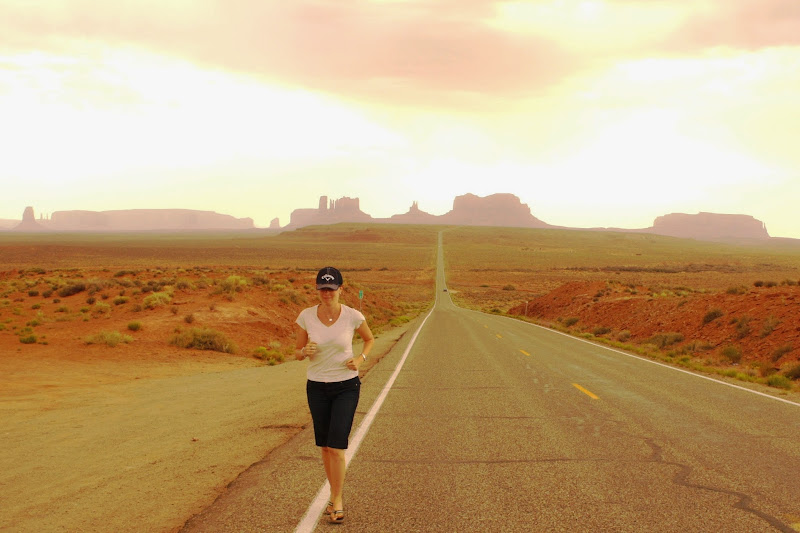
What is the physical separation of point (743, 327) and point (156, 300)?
2244 cm

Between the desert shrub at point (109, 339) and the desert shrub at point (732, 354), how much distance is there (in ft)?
63.2

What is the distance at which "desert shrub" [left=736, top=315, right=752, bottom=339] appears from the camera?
20.8 meters

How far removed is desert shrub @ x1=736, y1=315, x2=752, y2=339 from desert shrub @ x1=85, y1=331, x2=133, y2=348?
20.7m

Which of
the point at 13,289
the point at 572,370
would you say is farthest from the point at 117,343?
the point at 13,289

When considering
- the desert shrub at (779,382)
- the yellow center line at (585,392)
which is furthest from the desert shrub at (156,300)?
the desert shrub at (779,382)

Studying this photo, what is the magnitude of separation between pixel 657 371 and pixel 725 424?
21.8ft

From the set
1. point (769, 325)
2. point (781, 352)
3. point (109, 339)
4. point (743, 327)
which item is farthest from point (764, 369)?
point (109, 339)

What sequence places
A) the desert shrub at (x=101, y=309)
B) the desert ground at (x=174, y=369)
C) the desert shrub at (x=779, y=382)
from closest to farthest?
the desert ground at (x=174, y=369) → the desert shrub at (x=779, y=382) → the desert shrub at (x=101, y=309)

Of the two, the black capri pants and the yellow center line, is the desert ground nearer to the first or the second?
the black capri pants

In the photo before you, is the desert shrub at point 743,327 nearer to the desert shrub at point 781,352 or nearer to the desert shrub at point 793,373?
the desert shrub at point 781,352

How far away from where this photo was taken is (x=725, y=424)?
864 centimetres

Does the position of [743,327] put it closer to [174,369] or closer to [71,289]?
[174,369]

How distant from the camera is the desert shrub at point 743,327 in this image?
68.3 feet

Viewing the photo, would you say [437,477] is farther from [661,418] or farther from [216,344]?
[216,344]
